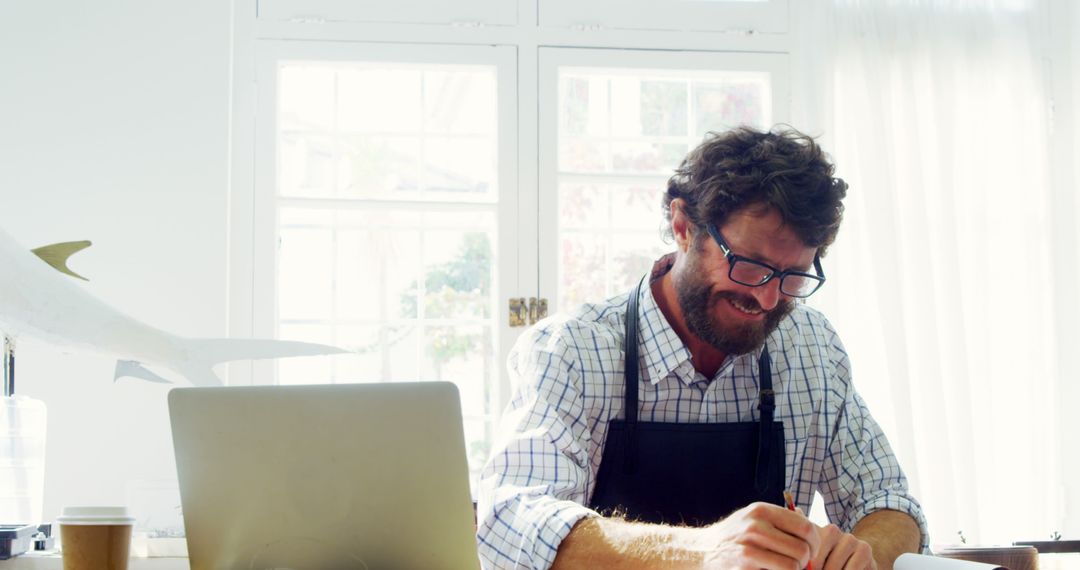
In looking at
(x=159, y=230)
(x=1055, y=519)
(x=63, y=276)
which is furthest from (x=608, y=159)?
(x=63, y=276)

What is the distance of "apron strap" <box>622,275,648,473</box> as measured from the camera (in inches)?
73.3

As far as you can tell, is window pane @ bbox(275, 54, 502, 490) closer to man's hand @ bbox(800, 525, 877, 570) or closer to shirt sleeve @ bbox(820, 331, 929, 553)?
shirt sleeve @ bbox(820, 331, 929, 553)

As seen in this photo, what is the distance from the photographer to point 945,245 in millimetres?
3721

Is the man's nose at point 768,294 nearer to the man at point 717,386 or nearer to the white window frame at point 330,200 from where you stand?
the man at point 717,386

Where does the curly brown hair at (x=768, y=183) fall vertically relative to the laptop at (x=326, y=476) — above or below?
above

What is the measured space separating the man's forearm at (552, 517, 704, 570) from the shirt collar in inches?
17.1

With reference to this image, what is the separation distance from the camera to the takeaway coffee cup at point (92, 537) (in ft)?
4.84

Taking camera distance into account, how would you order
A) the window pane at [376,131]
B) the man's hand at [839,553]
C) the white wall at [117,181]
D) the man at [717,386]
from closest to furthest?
the man's hand at [839,553]
the man at [717,386]
the white wall at [117,181]
the window pane at [376,131]

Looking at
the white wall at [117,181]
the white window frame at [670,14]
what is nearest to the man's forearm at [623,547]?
the white wall at [117,181]

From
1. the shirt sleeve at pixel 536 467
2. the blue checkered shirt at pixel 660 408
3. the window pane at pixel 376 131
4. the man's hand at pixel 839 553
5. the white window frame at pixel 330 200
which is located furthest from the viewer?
the window pane at pixel 376 131

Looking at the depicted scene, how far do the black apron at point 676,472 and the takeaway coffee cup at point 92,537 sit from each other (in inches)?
28.9

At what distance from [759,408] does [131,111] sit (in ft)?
7.92

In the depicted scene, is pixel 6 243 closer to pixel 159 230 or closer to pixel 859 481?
pixel 859 481

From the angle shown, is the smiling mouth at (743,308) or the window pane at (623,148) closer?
the smiling mouth at (743,308)
